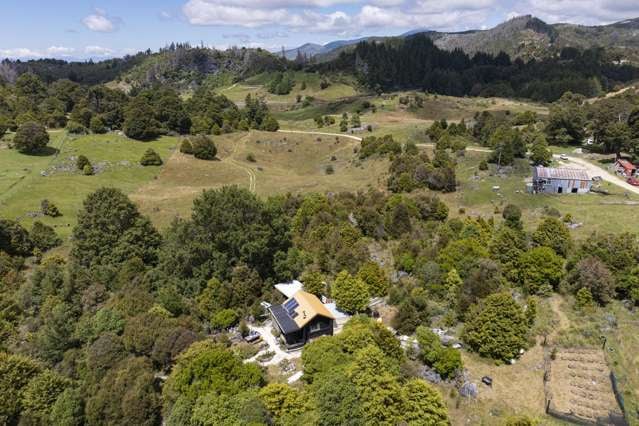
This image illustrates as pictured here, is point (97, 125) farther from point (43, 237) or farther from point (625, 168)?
point (625, 168)

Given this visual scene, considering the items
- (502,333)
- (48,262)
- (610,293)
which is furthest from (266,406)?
(48,262)

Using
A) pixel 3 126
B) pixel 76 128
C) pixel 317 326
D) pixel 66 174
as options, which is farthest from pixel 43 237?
pixel 3 126

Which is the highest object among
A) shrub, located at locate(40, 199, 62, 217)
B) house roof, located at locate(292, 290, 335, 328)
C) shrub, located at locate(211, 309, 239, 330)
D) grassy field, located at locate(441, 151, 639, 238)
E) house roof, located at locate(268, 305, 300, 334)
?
grassy field, located at locate(441, 151, 639, 238)

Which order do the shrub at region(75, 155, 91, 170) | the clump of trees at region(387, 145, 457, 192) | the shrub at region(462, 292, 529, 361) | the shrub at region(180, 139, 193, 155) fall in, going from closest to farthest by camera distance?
the shrub at region(462, 292, 529, 361), the clump of trees at region(387, 145, 457, 192), the shrub at region(75, 155, 91, 170), the shrub at region(180, 139, 193, 155)

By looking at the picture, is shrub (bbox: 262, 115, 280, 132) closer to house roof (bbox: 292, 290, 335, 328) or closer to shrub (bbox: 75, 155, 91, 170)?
shrub (bbox: 75, 155, 91, 170)

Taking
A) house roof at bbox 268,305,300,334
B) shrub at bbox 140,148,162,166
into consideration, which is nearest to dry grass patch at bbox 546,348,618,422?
house roof at bbox 268,305,300,334

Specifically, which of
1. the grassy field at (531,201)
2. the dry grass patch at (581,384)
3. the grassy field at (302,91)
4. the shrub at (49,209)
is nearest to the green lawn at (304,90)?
the grassy field at (302,91)

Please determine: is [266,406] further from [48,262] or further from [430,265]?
[48,262]
